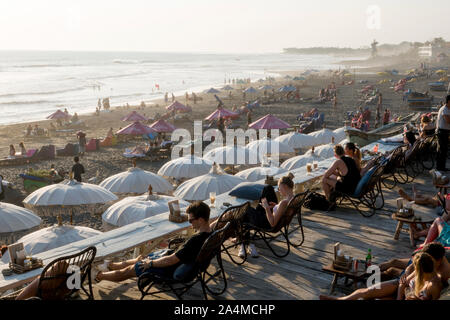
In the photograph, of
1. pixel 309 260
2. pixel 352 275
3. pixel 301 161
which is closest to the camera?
pixel 352 275

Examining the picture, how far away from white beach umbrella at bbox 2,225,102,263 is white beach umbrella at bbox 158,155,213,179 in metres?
5.40

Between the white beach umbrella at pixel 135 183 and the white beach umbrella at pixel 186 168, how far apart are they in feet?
3.27

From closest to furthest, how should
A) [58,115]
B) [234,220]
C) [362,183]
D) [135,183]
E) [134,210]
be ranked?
[234,220], [362,183], [134,210], [135,183], [58,115]

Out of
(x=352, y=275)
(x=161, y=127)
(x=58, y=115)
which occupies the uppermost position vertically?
(x=352, y=275)

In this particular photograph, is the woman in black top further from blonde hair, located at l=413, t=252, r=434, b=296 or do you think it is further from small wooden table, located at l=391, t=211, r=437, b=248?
blonde hair, located at l=413, t=252, r=434, b=296

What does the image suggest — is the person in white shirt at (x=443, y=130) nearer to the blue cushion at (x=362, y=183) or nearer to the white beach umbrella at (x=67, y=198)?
the blue cushion at (x=362, y=183)

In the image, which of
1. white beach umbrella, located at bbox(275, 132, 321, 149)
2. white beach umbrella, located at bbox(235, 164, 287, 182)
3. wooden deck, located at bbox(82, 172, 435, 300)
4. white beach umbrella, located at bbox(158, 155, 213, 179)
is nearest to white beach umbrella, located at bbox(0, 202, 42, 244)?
wooden deck, located at bbox(82, 172, 435, 300)

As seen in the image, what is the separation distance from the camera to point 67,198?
9.69 m

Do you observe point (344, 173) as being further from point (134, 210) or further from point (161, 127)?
point (161, 127)

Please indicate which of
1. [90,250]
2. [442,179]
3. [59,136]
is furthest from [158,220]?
[59,136]

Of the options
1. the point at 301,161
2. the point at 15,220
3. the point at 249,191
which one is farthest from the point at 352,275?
the point at 301,161

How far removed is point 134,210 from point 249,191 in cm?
244

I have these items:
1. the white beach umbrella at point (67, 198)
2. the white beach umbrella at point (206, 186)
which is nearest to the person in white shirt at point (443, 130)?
the white beach umbrella at point (206, 186)
